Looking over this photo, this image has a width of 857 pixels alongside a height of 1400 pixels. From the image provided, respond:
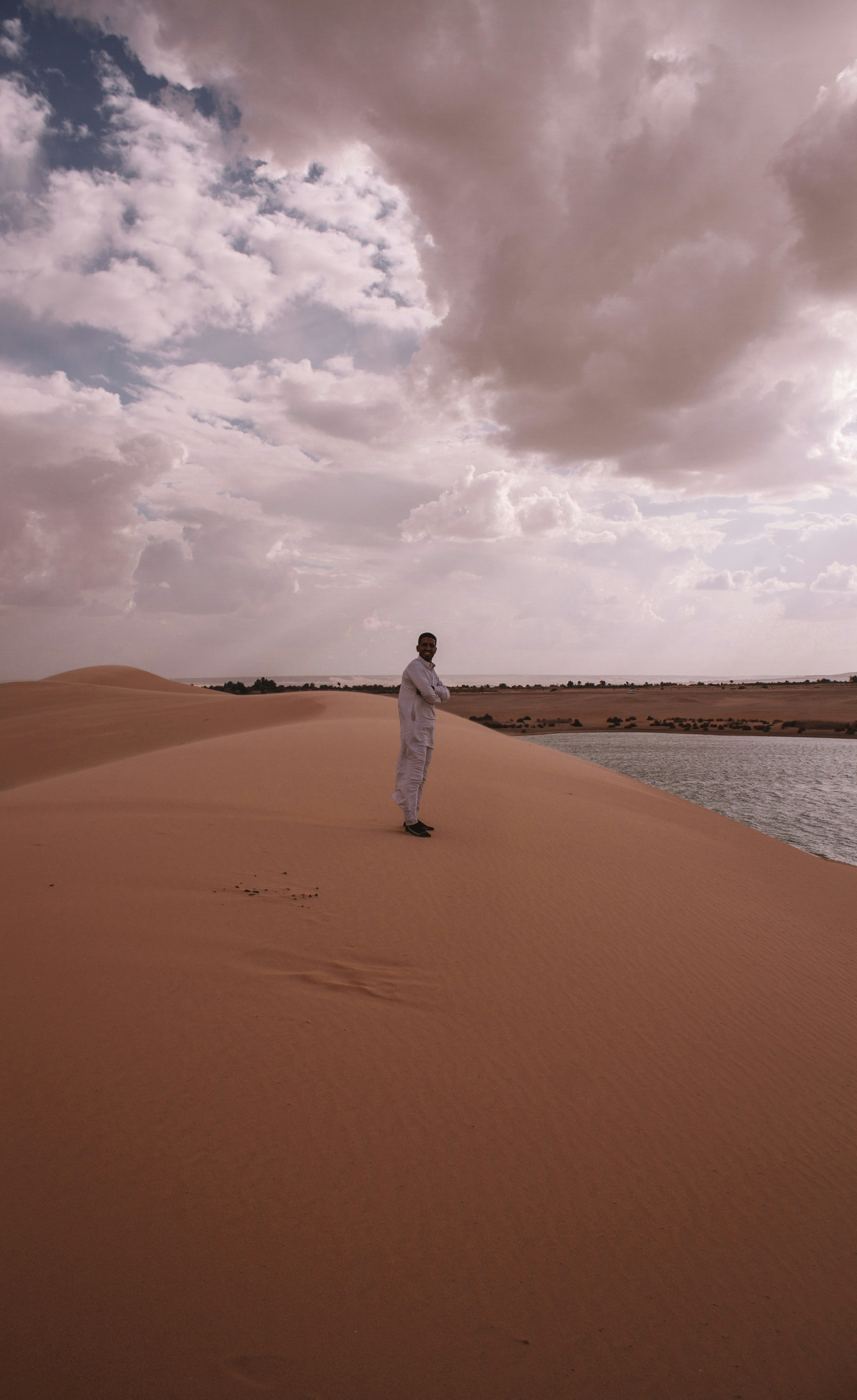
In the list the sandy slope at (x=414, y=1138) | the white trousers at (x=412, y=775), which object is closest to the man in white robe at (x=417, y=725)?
the white trousers at (x=412, y=775)

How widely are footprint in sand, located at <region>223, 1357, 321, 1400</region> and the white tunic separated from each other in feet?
16.3

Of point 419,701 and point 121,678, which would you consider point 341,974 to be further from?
point 121,678

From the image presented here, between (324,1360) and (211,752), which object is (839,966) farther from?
(211,752)

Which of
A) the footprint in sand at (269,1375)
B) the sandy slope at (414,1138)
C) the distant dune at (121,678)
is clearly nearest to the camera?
the footprint in sand at (269,1375)

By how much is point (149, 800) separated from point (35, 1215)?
19.4ft

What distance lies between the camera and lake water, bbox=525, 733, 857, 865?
11.6m

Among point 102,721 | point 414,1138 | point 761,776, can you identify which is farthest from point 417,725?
point 761,776

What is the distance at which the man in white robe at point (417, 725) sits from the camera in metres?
6.67

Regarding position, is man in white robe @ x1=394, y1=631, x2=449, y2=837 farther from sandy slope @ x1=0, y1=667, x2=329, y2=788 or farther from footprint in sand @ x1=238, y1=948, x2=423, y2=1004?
sandy slope @ x1=0, y1=667, x2=329, y2=788

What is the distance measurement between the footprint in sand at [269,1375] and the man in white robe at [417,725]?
4910 mm

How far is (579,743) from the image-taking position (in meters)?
31.1

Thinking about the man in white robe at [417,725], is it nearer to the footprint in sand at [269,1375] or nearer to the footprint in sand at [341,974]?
the footprint in sand at [341,974]

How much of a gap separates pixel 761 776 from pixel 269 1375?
62.1 ft

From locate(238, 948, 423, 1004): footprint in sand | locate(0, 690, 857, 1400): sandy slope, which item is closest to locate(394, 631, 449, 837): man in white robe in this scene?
locate(0, 690, 857, 1400): sandy slope
